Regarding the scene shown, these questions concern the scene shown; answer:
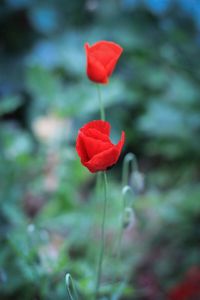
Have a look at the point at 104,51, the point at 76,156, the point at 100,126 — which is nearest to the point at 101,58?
the point at 104,51

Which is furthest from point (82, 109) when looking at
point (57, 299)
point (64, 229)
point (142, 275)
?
point (57, 299)

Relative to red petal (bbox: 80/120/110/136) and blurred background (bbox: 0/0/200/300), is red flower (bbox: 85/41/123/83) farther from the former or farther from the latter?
blurred background (bbox: 0/0/200/300)

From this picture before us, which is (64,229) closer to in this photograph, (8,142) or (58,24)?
(8,142)

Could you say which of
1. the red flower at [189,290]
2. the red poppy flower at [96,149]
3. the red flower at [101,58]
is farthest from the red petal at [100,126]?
the red flower at [189,290]

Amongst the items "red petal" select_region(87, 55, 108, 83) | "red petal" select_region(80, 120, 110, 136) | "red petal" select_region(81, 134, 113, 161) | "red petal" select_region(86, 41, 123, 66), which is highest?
"red petal" select_region(86, 41, 123, 66)

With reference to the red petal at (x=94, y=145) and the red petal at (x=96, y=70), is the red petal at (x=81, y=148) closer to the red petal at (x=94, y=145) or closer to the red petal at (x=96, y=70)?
the red petal at (x=94, y=145)

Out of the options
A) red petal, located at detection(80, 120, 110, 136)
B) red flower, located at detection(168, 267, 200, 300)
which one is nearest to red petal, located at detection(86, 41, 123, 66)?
red petal, located at detection(80, 120, 110, 136)
